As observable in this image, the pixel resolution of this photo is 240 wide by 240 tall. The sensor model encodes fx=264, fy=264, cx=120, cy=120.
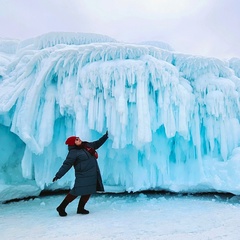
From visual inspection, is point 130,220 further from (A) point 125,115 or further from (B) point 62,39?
(B) point 62,39

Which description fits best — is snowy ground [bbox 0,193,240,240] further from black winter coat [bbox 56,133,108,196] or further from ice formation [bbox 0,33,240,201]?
ice formation [bbox 0,33,240,201]

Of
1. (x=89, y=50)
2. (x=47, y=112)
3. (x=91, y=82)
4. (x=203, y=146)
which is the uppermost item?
(x=89, y=50)

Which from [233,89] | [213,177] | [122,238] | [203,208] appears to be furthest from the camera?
[233,89]

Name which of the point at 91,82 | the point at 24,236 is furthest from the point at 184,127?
the point at 24,236

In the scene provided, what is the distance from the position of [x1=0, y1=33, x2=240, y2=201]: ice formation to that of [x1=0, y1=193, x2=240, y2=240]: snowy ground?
61 centimetres

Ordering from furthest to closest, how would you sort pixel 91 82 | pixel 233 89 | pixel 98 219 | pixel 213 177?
pixel 233 89 < pixel 213 177 < pixel 91 82 < pixel 98 219

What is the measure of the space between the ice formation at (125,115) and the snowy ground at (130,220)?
611mm

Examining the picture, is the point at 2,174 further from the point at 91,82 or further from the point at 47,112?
the point at 91,82

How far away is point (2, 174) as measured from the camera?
22.5 feet

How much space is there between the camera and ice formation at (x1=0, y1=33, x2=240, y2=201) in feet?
18.6

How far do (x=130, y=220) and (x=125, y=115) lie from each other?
208 cm

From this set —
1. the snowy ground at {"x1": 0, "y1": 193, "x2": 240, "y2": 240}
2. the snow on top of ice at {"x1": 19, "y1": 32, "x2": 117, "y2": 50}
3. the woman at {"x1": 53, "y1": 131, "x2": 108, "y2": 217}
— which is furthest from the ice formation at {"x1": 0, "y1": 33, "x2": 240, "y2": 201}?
the snow on top of ice at {"x1": 19, "y1": 32, "x2": 117, "y2": 50}

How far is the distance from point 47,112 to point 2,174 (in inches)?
93.6

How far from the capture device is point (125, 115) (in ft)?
18.0
